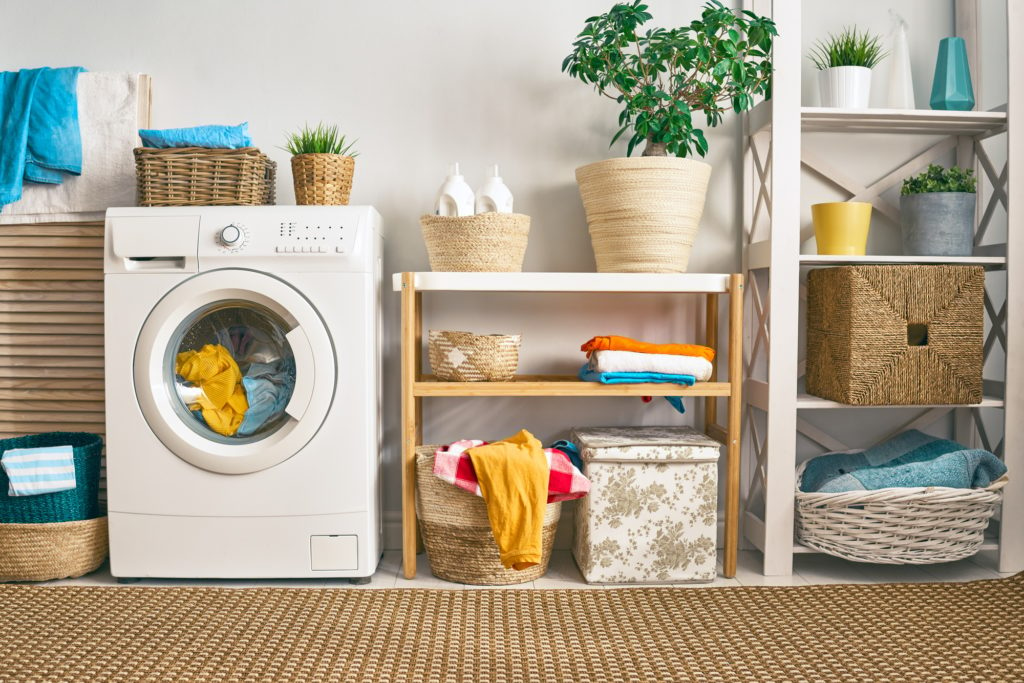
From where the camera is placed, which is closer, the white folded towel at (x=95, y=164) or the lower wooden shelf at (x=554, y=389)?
the lower wooden shelf at (x=554, y=389)

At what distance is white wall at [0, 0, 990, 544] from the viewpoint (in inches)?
93.2

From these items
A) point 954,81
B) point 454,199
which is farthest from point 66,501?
point 954,81

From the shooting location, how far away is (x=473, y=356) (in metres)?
2.06

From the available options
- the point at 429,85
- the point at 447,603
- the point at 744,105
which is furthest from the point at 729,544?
the point at 429,85

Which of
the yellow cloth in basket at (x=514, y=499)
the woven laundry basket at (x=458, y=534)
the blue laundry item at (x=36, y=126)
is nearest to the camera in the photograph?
the yellow cloth in basket at (x=514, y=499)

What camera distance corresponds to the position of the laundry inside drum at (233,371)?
201 cm

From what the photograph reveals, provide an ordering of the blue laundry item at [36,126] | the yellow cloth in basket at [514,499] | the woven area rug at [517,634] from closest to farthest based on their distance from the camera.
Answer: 1. the woven area rug at [517,634]
2. the yellow cloth in basket at [514,499]
3. the blue laundry item at [36,126]

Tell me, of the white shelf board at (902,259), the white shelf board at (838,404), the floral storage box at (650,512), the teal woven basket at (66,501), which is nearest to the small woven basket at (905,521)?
the white shelf board at (838,404)

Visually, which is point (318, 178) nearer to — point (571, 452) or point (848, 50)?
point (571, 452)

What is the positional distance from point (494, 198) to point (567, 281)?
31 centimetres

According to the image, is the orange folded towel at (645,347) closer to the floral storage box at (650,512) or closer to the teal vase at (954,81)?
the floral storage box at (650,512)

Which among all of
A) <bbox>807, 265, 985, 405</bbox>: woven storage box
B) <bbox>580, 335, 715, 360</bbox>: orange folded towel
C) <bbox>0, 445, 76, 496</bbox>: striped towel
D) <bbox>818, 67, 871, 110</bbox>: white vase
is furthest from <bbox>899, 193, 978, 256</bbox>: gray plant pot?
<bbox>0, 445, 76, 496</bbox>: striped towel

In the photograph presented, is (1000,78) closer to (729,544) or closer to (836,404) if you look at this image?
(836,404)

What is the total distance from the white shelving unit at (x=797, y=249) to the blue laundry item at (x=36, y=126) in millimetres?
1997
